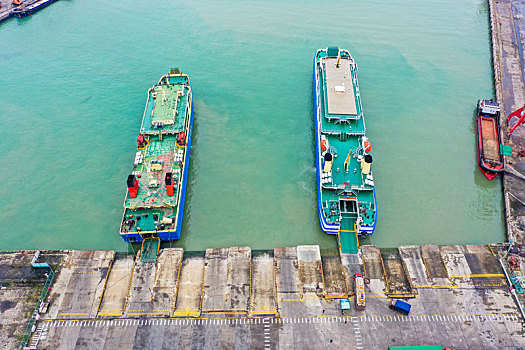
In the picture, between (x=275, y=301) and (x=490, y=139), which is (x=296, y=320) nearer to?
(x=275, y=301)

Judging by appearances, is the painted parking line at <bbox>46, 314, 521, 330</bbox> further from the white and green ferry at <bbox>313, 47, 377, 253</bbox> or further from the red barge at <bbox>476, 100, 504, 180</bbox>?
the red barge at <bbox>476, 100, 504, 180</bbox>

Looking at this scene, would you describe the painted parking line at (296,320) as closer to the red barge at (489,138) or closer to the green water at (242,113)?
the green water at (242,113)

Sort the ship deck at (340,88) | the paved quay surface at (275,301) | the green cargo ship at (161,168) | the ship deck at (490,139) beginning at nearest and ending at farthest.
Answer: the paved quay surface at (275,301), the green cargo ship at (161,168), the ship deck at (490,139), the ship deck at (340,88)

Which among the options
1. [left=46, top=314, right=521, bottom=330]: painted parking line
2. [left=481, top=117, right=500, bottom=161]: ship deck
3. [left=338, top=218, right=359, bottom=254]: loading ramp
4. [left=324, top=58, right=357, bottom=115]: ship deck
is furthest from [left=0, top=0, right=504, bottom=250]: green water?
[left=46, top=314, right=521, bottom=330]: painted parking line

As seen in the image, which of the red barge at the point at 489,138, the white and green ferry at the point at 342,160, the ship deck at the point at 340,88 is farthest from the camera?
the ship deck at the point at 340,88

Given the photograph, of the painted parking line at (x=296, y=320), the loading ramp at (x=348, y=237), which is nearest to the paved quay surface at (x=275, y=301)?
the painted parking line at (x=296, y=320)

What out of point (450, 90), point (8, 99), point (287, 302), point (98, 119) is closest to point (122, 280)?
point (287, 302)

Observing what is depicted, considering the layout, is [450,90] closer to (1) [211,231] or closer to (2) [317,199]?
(2) [317,199]

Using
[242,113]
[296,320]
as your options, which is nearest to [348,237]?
[296,320]
